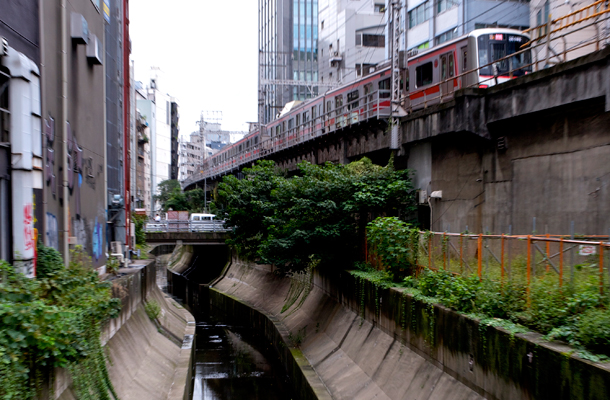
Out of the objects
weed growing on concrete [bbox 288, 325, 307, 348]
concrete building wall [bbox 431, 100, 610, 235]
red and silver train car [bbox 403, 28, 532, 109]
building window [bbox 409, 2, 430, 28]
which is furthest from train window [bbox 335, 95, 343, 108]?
building window [bbox 409, 2, 430, 28]

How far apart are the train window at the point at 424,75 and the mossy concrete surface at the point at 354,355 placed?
938cm

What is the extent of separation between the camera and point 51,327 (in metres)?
6.72

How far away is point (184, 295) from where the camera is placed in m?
38.5

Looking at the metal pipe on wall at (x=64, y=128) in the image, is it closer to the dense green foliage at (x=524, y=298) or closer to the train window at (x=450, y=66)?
the dense green foliage at (x=524, y=298)

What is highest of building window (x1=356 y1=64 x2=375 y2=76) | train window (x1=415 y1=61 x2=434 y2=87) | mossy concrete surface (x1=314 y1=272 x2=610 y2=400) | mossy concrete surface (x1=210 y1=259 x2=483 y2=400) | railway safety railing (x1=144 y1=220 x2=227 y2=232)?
building window (x1=356 y1=64 x2=375 y2=76)

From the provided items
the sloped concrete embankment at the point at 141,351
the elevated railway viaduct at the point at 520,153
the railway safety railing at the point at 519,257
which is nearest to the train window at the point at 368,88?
the elevated railway viaduct at the point at 520,153

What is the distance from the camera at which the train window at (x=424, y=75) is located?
2058 cm

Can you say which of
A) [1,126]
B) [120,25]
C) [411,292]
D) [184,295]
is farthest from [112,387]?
[184,295]

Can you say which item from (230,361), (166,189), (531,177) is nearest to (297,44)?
Answer: (166,189)

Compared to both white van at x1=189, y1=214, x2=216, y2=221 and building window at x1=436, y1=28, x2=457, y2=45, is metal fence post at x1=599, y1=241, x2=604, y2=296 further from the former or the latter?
white van at x1=189, y1=214, x2=216, y2=221

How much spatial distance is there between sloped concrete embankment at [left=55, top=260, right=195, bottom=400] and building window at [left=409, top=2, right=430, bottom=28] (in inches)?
1121

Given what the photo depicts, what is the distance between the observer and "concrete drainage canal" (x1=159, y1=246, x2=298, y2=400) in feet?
56.9

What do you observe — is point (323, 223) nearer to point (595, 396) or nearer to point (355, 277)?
point (355, 277)

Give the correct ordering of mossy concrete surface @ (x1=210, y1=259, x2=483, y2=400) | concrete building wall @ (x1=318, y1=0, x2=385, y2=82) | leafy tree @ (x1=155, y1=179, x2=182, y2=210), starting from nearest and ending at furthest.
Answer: mossy concrete surface @ (x1=210, y1=259, x2=483, y2=400) → concrete building wall @ (x1=318, y1=0, x2=385, y2=82) → leafy tree @ (x1=155, y1=179, x2=182, y2=210)
